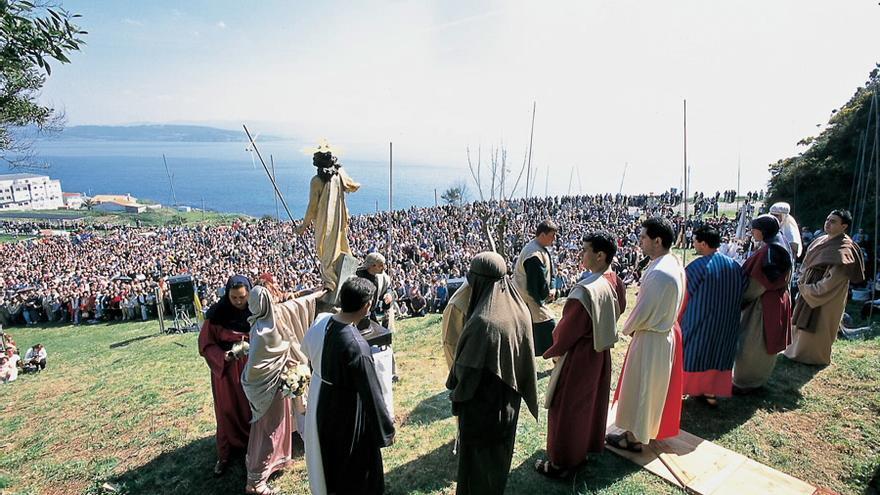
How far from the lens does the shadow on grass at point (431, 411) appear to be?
4805 millimetres

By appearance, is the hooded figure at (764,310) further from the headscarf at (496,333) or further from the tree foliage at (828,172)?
the tree foliage at (828,172)

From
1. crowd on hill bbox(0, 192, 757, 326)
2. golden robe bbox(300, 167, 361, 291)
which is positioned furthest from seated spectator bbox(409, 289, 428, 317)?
golden robe bbox(300, 167, 361, 291)

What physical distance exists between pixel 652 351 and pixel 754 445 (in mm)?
1517

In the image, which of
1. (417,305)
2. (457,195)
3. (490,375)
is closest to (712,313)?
(490,375)

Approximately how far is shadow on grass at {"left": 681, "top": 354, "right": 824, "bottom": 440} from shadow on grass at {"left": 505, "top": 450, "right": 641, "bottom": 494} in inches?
40.5

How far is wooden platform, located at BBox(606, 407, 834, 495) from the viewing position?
3.44 m

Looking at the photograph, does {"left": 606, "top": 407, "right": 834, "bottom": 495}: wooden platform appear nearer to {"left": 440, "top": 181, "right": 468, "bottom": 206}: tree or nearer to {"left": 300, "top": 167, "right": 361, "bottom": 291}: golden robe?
{"left": 300, "top": 167, "right": 361, "bottom": 291}: golden robe

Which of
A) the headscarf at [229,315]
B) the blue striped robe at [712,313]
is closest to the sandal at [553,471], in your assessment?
the blue striped robe at [712,313]

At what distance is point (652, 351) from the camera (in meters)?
3.62

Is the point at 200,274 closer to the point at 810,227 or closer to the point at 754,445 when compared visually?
the point at 754,445

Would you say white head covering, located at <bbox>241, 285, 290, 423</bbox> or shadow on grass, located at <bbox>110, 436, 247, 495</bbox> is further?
shadow on grass, located at <bbox>110, 436, 247, 495</bbox>

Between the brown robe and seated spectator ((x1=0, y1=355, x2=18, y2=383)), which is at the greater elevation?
the brown robe

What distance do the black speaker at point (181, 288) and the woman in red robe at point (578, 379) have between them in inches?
478

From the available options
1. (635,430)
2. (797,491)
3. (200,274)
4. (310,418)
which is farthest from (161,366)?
(200,274)
